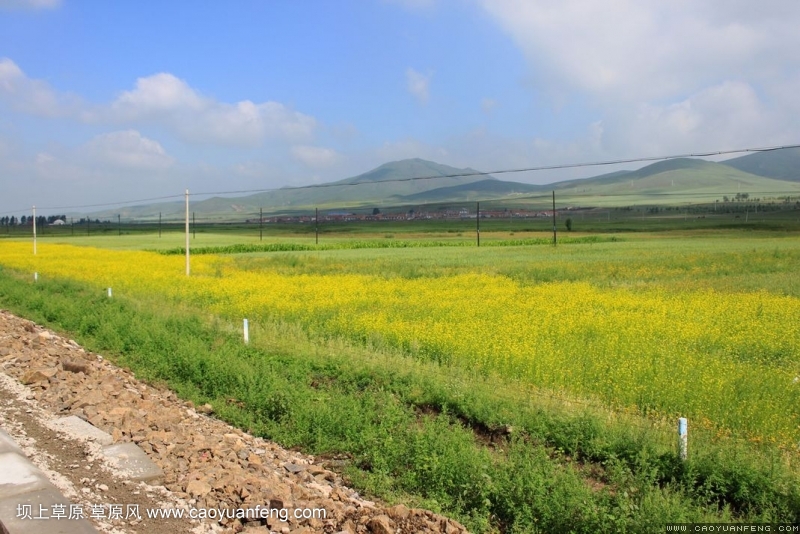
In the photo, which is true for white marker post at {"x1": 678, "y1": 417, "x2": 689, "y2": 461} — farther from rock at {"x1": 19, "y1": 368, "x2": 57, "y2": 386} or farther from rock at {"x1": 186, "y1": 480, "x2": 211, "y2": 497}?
rock at {"x1": 19, "y1": 368, "x2": 57, "y2": 386}

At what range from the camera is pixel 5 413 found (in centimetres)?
920

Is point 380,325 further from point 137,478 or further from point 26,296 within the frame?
point 26,296

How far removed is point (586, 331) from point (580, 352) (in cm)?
229

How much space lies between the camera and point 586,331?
13680 millimetres

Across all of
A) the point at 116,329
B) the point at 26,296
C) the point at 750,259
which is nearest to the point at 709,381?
the point at 116,329

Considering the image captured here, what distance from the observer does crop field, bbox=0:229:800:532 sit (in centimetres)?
640

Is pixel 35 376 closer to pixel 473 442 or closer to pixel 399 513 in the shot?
pixel 473 442

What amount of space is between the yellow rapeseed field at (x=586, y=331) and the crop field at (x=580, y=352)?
4cm

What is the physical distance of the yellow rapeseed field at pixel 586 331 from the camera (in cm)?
882

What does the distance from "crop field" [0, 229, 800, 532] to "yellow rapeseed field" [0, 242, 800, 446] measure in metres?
0.04

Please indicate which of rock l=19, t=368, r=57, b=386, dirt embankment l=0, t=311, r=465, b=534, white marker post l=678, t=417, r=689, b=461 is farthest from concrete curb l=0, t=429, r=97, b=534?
white marker post l=678, t=417, r=689, b=461

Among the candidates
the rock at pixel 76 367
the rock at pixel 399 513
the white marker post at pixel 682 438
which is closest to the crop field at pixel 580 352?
the white marker post at pixel 682 438

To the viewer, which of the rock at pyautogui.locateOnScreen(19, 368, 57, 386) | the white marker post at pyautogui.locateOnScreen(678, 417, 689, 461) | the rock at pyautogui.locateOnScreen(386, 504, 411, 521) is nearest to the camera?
the rock at pyautogui.locateOnScreen(386, 504, 411, 521)

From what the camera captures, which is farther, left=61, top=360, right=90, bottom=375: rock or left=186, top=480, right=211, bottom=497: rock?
left=61, top=360, right=90, bottom=375: rock
